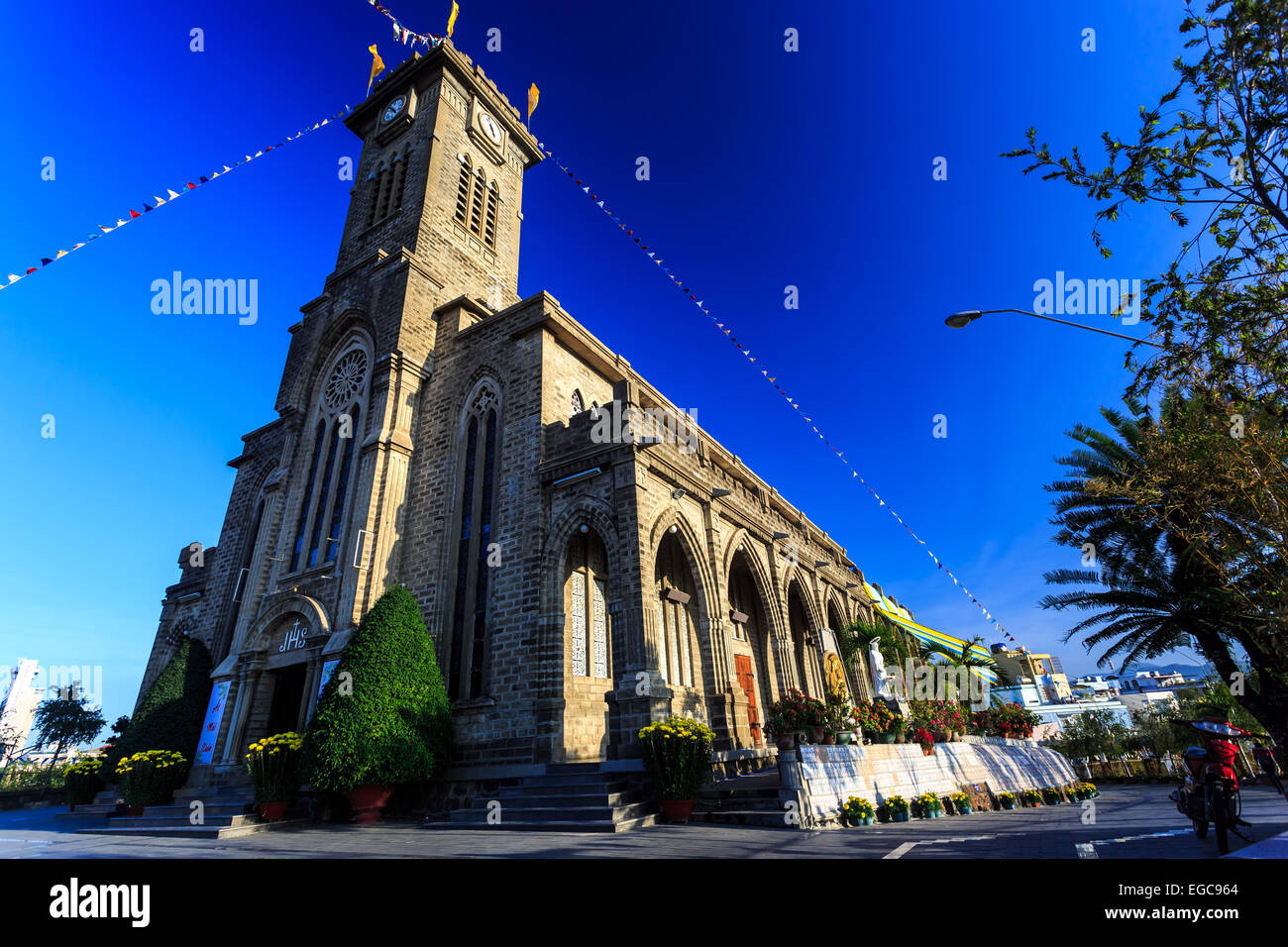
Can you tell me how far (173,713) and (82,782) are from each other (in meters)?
4.28

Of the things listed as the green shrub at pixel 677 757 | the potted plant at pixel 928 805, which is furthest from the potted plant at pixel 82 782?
the potted plant at pixel 928 805

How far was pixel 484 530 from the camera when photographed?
15.2 metres

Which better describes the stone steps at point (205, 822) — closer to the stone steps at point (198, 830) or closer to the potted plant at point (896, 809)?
the stone steps at point (198, 830)

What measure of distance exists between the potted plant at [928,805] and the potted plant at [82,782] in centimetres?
2156

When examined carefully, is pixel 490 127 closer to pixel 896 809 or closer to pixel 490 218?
pixel 490 218

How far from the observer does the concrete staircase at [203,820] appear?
10867mm

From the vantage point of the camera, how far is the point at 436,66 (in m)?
23.9

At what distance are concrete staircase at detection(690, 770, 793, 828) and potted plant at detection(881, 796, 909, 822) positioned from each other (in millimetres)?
1822

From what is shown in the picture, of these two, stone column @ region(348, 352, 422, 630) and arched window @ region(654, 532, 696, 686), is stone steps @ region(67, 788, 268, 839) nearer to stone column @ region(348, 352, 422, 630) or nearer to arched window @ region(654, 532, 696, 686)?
stone column @ region(348, 352, 422, 630)

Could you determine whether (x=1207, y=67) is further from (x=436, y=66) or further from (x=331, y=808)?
(x=436, y=66)

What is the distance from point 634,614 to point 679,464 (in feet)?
14.3

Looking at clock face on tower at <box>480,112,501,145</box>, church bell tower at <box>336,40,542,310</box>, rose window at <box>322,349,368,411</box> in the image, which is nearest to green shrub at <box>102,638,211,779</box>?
rose window at <box>322,349,368,411</box>

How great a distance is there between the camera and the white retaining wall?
349 inches
